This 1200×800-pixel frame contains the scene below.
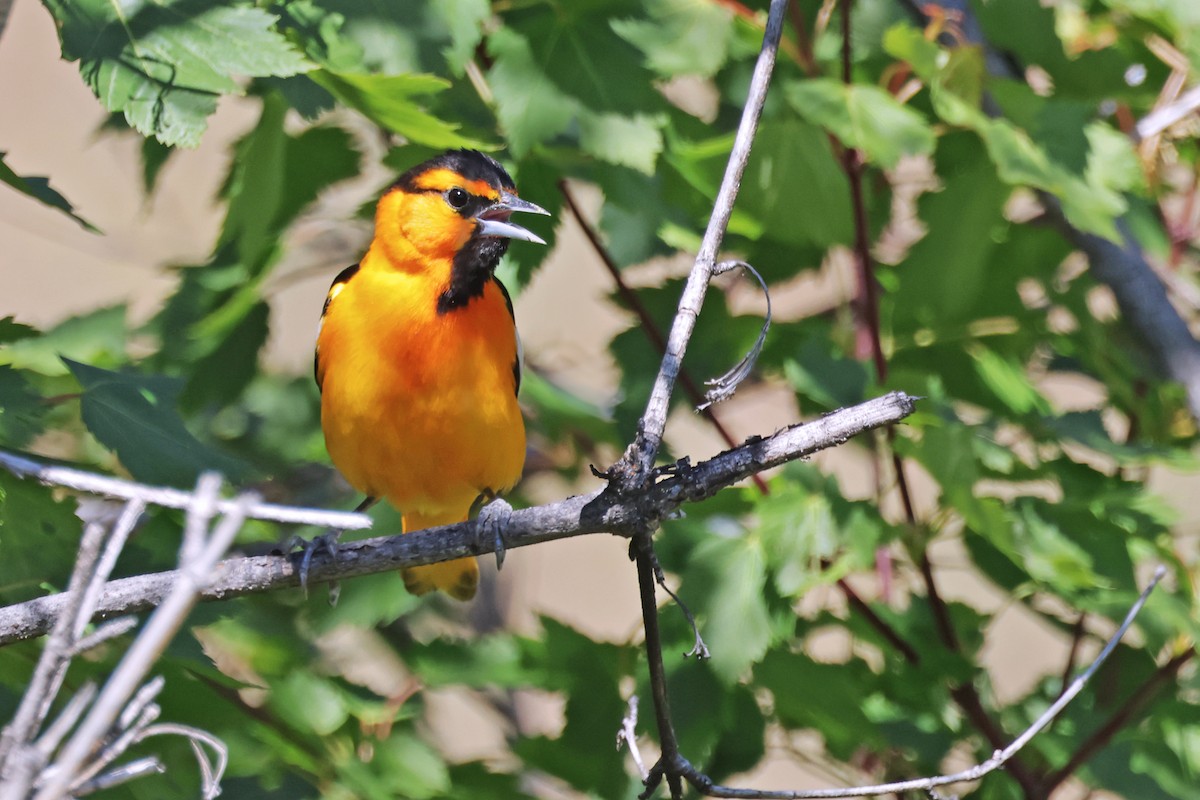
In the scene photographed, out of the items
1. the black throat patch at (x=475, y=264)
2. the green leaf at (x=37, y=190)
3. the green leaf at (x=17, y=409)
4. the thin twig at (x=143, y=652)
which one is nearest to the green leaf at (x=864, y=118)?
the black throat patch at (x=475, y=264)

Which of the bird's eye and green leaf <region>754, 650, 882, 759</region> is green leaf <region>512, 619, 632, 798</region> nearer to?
green leaf <region>754, 650, 882, 759</region>

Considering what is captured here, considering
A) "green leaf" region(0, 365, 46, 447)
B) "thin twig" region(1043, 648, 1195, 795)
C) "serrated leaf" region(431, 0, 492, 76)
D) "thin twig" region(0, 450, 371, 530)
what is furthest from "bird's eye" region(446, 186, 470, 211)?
"thin twig" region(1043, 648, 1195, 795)

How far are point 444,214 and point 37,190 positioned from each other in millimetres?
1231

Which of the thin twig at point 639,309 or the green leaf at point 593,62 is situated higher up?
the green leaf at point 593,62

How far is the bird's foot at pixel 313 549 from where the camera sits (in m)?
2.09

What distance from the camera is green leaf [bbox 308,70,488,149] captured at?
2410 mm

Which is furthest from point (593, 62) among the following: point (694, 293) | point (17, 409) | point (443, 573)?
point (443, 573)

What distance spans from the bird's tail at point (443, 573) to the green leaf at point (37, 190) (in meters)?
1.48

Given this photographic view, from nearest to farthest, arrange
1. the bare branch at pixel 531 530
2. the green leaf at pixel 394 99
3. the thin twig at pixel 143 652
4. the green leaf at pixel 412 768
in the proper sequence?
the thin twig at pixel 143 652, the bare branch at pixel 531 530, the green leaf at pixel 394 99, the green leaf at pixel 412 768

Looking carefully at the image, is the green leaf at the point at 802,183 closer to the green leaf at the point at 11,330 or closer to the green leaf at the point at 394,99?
the green leaf at the point at 394,99

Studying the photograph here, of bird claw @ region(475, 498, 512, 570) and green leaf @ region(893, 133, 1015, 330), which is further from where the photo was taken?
green leaf @ region(893, 133, 1015, 330)

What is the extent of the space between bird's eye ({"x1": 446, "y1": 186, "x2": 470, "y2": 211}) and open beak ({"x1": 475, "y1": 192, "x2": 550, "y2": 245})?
0.31 ft

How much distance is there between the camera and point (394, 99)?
2451mm

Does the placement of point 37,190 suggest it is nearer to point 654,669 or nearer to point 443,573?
point 654,669
